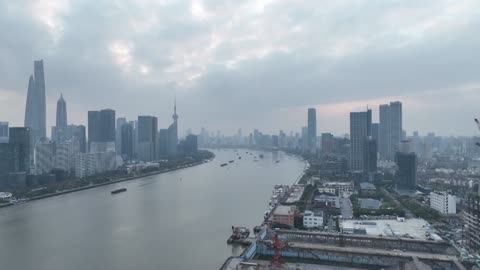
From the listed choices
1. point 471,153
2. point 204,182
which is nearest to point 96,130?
point 204,182

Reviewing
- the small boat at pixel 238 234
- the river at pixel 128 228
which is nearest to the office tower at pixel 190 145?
the river at pixel 128 228

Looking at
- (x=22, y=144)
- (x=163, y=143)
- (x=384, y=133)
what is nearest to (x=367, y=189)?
(x=22, y=144)

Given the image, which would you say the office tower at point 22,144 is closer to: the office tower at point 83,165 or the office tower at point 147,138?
the office tower at point 83,165

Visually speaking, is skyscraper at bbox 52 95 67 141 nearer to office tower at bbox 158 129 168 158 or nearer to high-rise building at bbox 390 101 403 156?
office tower at bbox 158 129 168 158

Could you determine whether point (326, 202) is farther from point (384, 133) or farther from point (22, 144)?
point (384, 133)

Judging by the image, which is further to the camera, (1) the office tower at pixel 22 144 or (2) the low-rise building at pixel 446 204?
(1) the office tower at pixel 22 144

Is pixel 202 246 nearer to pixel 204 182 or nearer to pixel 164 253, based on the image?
pixel 164 253
